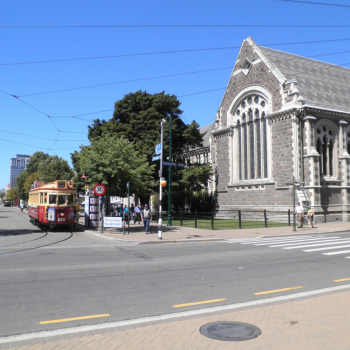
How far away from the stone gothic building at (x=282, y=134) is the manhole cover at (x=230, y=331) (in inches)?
893

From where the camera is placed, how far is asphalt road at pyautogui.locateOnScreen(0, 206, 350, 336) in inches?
249

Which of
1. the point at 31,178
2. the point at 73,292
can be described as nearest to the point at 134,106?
the point at 73,292

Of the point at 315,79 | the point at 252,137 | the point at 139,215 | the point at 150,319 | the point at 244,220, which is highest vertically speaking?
the point at 315,79

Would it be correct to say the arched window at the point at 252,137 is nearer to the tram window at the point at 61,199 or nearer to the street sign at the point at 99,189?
the street sign at the point at 99,189

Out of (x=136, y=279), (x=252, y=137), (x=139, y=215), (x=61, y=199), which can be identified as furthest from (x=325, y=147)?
(x=136, y=279)

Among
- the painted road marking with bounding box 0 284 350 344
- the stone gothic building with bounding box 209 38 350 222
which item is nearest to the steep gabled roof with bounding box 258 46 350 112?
the stone gothic building with bounding box 209 38 350 222

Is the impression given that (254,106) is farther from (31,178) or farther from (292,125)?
(31,178)

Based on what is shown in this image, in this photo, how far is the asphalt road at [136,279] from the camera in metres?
6.33

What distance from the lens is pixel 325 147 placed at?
3136 cm

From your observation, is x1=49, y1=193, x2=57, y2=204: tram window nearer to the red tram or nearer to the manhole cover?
the red tram

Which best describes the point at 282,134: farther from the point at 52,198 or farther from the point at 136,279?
the point at 136,279

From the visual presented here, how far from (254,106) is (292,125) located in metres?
5.28

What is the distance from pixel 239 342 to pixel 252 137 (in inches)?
1220

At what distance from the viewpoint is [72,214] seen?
78.1ft
